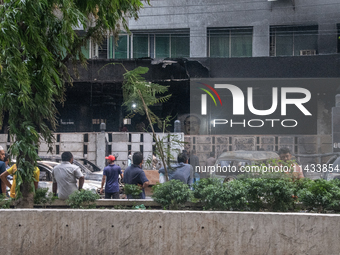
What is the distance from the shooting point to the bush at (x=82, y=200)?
6.04 meters

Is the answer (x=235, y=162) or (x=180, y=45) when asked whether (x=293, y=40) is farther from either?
(x=235, y=162)

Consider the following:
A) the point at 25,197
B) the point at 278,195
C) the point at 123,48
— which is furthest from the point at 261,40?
the point at 25,197

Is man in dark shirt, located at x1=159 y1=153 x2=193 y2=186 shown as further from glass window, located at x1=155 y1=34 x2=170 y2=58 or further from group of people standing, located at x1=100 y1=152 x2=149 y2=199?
glass window, located at x1=155 y1=34 x2=170 y2=58

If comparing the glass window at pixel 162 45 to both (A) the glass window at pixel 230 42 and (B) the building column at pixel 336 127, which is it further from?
(B) the building column at pixel 336 127

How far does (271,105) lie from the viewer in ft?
42.0

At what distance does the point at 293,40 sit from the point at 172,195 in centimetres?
1094

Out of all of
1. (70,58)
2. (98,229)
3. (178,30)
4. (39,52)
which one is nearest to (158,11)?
(178,30)

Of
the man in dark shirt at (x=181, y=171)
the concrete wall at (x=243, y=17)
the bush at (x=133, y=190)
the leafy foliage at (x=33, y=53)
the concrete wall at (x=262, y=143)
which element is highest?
the concrete wall at (x=243, y=17)

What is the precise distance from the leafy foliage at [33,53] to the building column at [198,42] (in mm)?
8323

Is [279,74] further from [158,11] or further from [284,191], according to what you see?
[284,191]

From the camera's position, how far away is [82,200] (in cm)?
605

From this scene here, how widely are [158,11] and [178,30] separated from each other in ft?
3.68

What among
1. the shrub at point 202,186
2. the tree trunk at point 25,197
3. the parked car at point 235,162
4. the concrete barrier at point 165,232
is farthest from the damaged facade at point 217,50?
the concrete barrier at point 165,232

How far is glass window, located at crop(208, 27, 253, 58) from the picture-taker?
1473 cm
